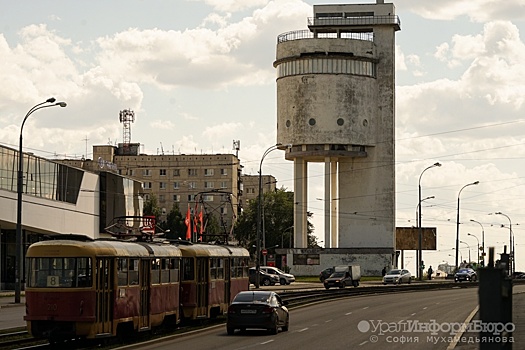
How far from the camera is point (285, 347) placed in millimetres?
27438

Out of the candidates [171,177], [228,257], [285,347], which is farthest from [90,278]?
[171,177]

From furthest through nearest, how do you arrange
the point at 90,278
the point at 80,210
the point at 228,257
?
the point at 80,210 → the point at 228,257 → the point at 90,278

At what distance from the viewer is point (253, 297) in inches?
1282

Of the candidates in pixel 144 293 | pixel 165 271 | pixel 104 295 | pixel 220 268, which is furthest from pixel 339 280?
pixel 104 295

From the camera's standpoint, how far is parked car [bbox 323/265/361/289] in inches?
2940

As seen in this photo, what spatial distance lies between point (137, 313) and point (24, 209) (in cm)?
4794

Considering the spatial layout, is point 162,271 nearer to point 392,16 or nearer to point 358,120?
point 358,120

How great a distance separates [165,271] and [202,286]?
12.7ft

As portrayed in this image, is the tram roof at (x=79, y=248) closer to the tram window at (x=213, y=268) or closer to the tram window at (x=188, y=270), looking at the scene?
the tram window at (x=188, y=270)

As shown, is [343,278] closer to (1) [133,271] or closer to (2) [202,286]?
(2) [202,286]

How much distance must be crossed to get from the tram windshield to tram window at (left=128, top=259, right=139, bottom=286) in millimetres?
2433

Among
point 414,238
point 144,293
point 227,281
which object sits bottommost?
point 144,293

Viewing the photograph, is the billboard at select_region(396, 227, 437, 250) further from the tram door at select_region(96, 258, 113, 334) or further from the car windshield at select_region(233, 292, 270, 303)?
the tram door at select_region(96, 258, 113, 334)

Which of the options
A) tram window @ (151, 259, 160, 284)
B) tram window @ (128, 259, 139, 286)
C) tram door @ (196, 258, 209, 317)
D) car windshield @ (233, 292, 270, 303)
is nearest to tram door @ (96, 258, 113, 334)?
tram window @ (128, 259, 139, 286)
